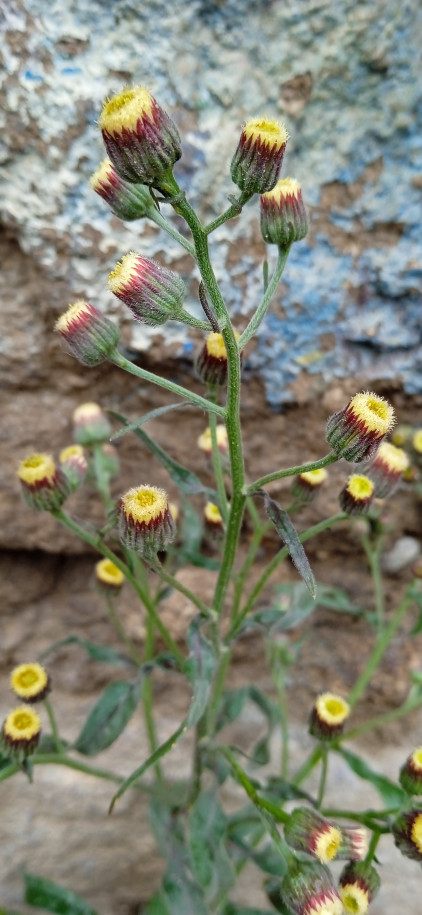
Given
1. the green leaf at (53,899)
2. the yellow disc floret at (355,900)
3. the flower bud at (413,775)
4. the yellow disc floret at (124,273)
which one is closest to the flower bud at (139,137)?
the yellow disc floret at (124,273)

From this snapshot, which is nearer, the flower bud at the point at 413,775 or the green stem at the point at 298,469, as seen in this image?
the green stem at the point at 298,469

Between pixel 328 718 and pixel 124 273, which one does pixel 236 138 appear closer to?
pixel 124 273

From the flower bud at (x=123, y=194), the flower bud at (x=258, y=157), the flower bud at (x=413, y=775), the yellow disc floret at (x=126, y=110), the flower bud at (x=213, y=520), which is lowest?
the flower bud at (x=413, y=775)

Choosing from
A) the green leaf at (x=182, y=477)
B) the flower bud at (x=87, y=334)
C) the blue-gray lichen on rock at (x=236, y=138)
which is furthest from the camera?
the blue-gray lichen on rock at (x=236, y=138)

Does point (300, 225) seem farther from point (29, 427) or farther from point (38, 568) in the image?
point (38, 568)

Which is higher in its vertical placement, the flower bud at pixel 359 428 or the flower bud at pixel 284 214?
the flower bud at pixel 284 214

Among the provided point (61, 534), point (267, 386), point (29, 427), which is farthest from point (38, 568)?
point (267, 386)

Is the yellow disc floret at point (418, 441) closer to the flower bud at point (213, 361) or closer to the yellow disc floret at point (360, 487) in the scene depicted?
the yellow disc floret at point (360, 487)

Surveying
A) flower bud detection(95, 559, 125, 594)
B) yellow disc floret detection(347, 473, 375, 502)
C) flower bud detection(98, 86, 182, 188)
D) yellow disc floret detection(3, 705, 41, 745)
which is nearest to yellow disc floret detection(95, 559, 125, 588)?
flower bud detection(95, 559, 125, 594)
